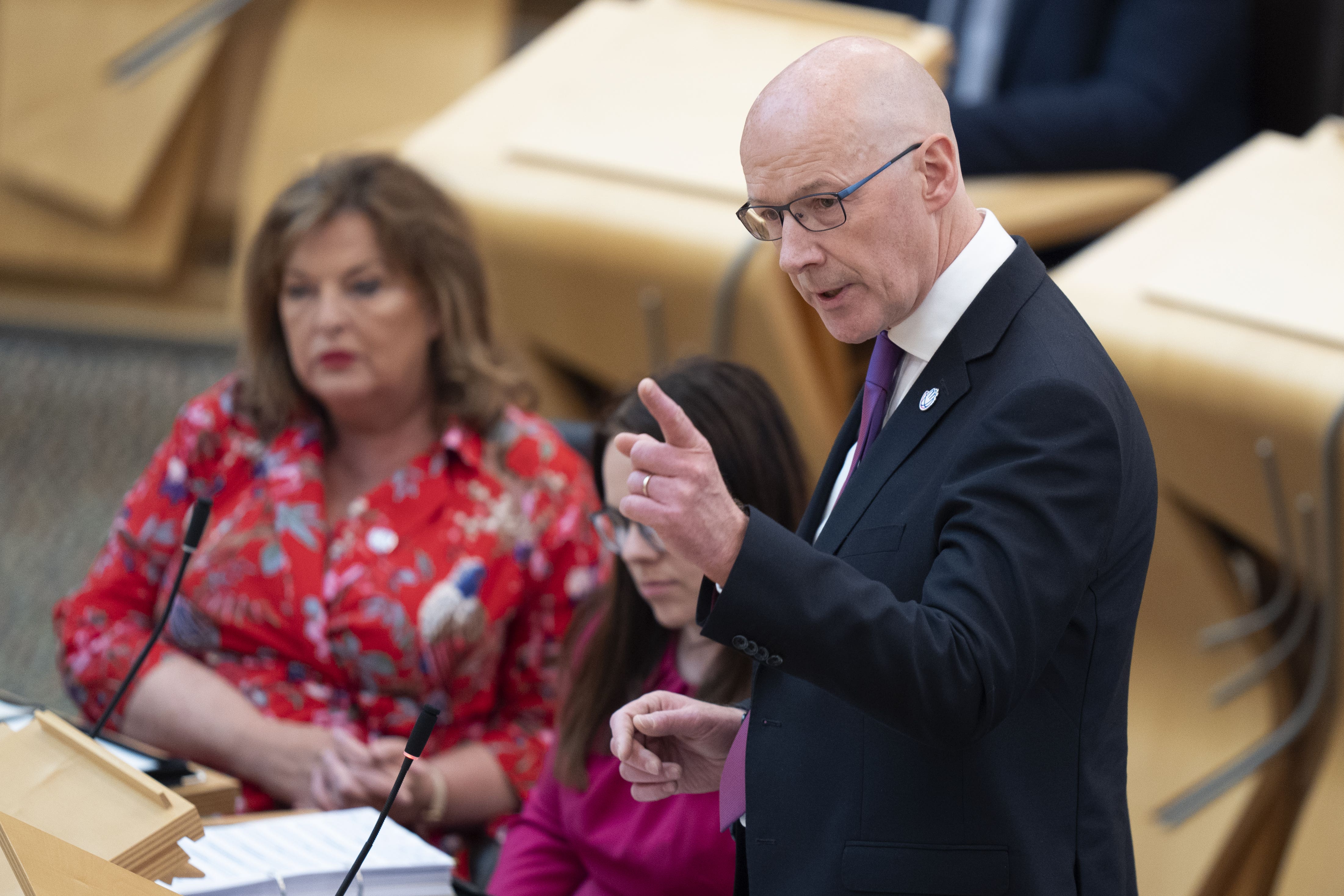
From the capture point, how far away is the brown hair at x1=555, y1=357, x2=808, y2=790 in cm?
121

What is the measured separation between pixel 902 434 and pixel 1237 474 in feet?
2.85

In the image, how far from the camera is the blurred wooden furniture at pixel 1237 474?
149 centimetres

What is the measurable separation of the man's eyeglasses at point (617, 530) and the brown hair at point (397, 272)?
42 cm

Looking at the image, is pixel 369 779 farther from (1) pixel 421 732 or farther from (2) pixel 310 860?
(1) pixel 421 732

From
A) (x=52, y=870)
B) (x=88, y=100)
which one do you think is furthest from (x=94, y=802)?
(x=88, y=100)

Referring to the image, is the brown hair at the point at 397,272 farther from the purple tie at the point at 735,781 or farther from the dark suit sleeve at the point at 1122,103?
the dark suit sleeve at the point at 1122,103

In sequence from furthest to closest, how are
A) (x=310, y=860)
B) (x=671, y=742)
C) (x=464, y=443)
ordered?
(x=464, y=443) < (x=310, y=860) < (x=671, y=742)

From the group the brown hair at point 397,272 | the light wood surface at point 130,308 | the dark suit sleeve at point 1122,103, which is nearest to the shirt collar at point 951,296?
the brown hair at point 397,272

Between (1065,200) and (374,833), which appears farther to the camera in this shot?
(1065,200)

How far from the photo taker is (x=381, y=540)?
5.11 feet

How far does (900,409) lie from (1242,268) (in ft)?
3.22

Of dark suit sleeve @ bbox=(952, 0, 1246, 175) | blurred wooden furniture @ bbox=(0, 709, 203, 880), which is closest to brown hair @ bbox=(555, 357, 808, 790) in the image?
blurred wooden furniture @ bbox=(0, 709, 203, 880)

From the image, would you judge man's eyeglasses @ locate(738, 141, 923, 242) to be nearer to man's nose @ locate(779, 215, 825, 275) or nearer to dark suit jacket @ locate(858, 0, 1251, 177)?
man's nose @ locate(779, 215, 825, 275)

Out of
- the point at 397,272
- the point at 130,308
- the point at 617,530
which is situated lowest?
the point at 130,308
